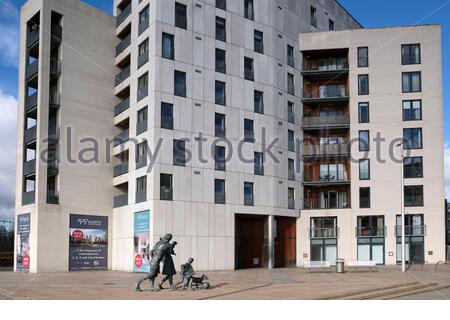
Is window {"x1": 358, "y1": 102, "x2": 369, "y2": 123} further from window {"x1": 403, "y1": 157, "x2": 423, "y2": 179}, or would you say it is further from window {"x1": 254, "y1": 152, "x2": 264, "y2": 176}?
window {"x1": 254, "y1": 152, "x2": 264, "y2": 176}

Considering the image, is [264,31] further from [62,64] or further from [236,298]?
[236,298]

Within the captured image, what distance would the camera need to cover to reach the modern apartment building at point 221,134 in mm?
44031

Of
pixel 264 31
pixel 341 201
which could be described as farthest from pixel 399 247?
pixel 264 31

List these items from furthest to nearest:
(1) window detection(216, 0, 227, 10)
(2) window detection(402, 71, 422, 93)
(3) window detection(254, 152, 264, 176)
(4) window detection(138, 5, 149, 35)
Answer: (2) window detection(402, 71, 422, 93)
(3) window detection(254, 152, 264, 176)
(1) window detection(216, 0, 227, 10)
(4) window detection(138, 5, 149, 35)

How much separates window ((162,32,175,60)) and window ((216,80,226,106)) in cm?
487

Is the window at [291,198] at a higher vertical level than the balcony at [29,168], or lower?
lower

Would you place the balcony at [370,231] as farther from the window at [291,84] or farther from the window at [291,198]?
the window at [291,84]

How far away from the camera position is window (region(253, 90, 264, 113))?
49531 mm

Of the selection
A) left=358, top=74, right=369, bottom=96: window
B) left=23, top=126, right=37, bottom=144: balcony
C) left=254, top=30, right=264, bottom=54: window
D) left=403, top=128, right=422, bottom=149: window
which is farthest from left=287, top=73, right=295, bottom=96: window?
left=23, top=126, right=37, bottom=144: balcony

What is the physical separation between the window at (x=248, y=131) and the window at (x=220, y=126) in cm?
237

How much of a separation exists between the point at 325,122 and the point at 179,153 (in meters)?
17.9

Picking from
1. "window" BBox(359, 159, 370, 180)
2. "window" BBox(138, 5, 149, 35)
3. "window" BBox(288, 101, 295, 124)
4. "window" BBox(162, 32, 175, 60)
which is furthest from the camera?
"window" BBox(359, 159, 370, 180)

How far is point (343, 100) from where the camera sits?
5647 cm

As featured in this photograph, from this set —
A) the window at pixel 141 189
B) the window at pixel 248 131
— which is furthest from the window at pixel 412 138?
the window at pixel 141 189
